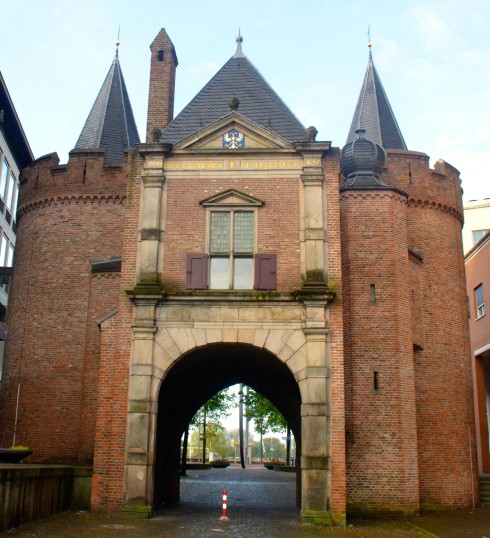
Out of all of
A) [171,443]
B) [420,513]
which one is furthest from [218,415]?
[420,513]

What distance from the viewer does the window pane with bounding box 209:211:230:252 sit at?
19.3 m

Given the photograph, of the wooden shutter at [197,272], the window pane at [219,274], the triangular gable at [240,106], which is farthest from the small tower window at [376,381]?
the triangular gable at [240,106]

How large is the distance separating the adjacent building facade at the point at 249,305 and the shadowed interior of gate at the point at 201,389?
92 mm

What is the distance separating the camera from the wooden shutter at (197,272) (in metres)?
18.8

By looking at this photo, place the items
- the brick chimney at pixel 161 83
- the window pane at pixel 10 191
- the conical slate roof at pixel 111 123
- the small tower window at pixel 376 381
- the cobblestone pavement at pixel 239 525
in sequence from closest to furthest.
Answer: the cobblestone pavement at pixel 239 525 → the small tower window at pixel 376 381 → the brick chimney at pixel 161 83 → the conical slate roof at pixel 111 123 → the window pane at pixel 10 191

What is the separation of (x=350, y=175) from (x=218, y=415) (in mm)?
31446

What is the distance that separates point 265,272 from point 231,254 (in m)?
1.09

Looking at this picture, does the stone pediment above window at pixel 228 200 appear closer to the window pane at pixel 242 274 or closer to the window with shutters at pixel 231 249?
the window with shutters at pixel 231 249

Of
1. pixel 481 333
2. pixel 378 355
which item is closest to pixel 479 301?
pixel 481 333

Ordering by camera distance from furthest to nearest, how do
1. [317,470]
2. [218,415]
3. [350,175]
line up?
1. [218,415]
2. [350,175]
3. [317,470]

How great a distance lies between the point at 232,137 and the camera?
20.2 m

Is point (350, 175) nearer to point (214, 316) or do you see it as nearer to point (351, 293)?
point (351, 293)

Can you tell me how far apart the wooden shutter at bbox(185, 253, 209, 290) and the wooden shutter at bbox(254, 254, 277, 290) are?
4.44ft

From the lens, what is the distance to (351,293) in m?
20.6
